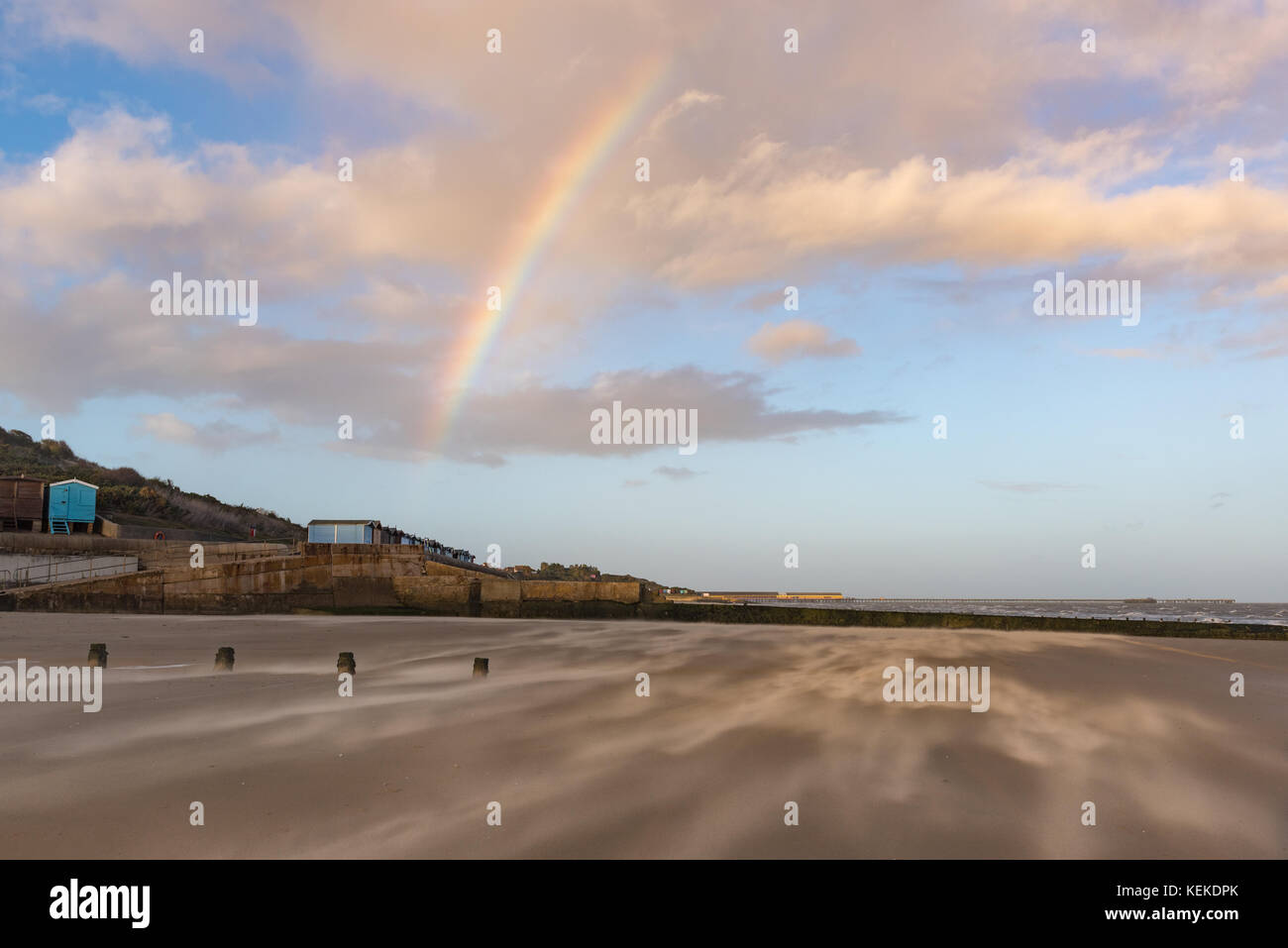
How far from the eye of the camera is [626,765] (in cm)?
651

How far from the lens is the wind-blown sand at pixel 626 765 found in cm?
492

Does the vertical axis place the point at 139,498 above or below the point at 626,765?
above

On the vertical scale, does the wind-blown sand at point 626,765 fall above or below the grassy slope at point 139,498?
below

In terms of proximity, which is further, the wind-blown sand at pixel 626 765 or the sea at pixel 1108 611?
the sea at pixel 1108 611

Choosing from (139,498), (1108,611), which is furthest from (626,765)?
(1108,611)

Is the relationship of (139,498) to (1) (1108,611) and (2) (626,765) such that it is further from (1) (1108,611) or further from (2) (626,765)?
(1) (1108,611)

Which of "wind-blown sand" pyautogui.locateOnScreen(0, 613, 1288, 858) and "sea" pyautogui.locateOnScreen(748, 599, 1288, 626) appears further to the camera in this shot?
"sea" pyautogui.locateOnScreen(748, 599, 1288, 626)

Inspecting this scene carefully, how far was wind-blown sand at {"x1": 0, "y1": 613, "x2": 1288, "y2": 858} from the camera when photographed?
194 inches

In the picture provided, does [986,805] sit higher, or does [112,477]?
[112,477]
